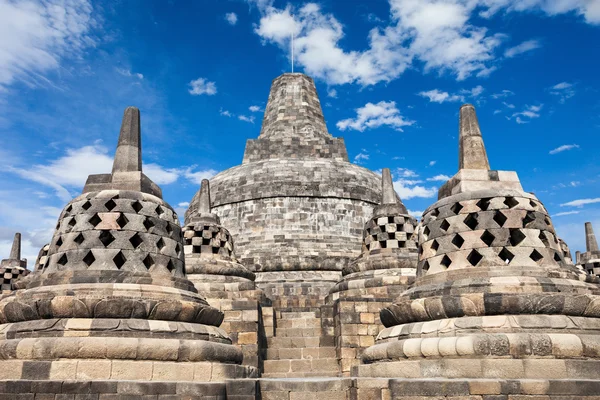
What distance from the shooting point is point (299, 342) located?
14.8m

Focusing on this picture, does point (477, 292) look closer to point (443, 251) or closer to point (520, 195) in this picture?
point (443, 251)

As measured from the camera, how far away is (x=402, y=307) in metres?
8.49

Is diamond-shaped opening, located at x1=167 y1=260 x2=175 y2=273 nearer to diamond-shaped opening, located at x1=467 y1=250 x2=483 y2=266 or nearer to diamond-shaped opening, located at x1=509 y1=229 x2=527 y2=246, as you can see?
diamond-shaped opening, located at x1=467 y1=250 x2=483 y2=266

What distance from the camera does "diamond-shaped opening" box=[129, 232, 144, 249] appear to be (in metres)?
8.63

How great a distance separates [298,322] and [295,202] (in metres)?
9.43

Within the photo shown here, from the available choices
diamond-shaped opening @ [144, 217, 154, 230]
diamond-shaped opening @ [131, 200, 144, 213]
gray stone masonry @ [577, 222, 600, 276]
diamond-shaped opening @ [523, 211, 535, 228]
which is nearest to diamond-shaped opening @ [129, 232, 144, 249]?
diamond-shaped opening @ [144, 217, 154, 230]

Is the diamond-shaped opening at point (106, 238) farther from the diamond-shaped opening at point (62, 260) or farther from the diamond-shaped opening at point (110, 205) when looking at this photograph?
the diamond-shaped opening at point (62, 260)

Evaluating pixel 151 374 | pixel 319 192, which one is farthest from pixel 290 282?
pixel 151 374

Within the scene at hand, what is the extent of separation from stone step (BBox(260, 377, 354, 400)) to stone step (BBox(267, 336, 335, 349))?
7636mm

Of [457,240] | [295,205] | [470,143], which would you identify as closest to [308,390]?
[457,240]

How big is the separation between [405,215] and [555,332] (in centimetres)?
1170

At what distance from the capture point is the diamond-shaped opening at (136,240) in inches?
340

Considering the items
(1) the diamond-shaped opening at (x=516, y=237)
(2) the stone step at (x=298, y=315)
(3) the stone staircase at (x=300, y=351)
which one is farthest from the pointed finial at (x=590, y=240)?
(1) the diamond-shaped opening at (x=516, y=237)

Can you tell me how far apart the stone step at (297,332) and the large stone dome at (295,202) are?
6.76 metres
